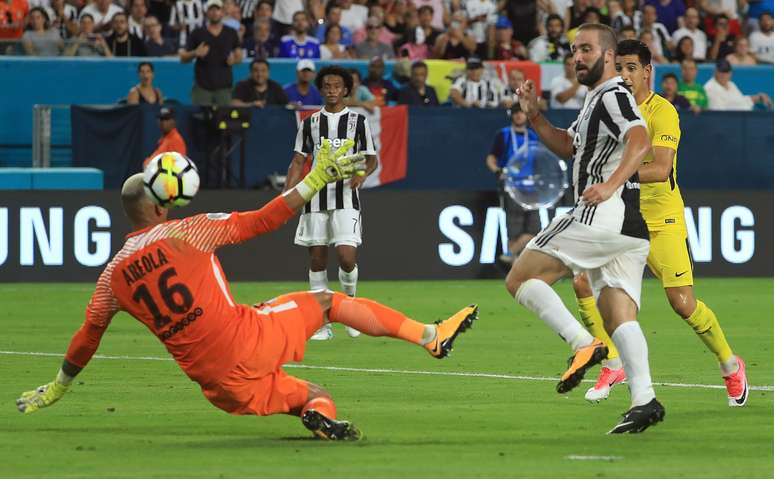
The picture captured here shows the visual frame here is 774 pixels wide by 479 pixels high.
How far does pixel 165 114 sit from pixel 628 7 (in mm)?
9352

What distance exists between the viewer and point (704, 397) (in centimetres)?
1016

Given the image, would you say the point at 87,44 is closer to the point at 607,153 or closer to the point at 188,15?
the point at 188,15

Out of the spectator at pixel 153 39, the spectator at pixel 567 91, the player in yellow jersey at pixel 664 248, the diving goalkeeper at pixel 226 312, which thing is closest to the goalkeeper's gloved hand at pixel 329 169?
the diving goalkeeper at pixel 226 312

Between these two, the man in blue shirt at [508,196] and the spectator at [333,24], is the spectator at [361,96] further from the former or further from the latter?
the spectator at [333,24]

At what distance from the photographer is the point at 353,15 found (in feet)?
84.7

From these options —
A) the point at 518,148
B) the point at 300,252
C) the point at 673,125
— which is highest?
the point at 673,125

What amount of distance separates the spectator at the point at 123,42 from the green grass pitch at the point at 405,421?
926 cm

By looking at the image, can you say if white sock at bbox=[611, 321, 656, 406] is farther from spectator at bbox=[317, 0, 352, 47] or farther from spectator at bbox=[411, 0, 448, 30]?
spectator at bbox=[411, 0, 448, 30]

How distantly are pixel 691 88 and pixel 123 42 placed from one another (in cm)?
823

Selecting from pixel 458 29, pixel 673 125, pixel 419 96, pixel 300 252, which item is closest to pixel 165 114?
pixel 300 252

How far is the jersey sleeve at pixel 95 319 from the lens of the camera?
8.21m

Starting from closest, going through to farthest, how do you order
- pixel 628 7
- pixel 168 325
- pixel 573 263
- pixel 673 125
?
1. pixel 168 325
2. pixel 573 263
3. pixel 673 125
4. pixel 628 7

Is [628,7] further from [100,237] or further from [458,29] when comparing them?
[100,237]

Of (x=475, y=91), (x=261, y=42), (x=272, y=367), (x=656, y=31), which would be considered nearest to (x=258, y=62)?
(x=261, y=42)
